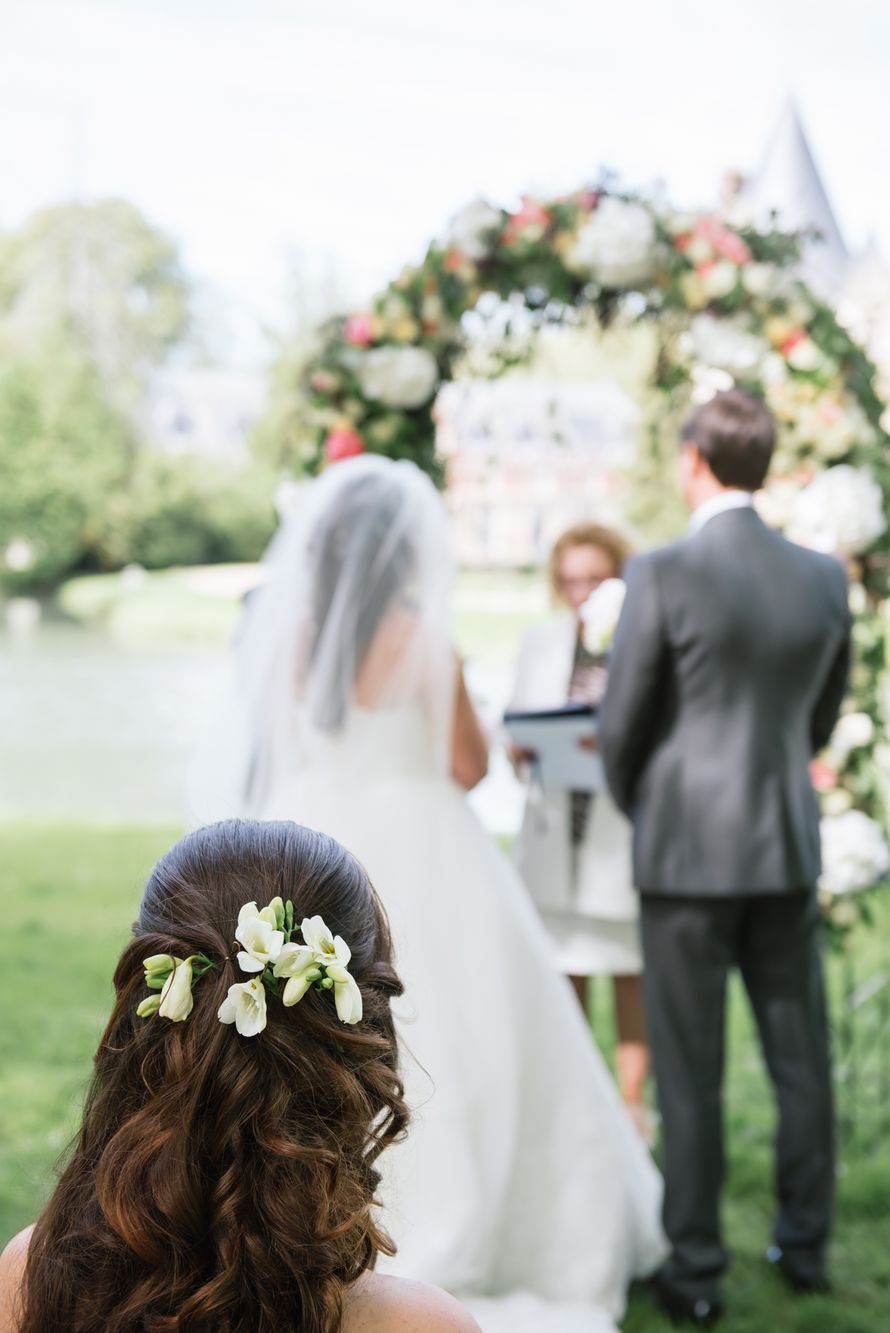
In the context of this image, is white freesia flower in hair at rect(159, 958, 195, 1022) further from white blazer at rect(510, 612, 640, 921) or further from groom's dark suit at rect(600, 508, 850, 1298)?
white blazer at rect(510, 612, 640, 921)

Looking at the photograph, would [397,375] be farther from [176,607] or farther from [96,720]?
[176,607]

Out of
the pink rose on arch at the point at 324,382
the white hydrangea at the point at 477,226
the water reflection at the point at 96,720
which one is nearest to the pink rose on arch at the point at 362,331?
the pink rose on arch at the point at 324,382

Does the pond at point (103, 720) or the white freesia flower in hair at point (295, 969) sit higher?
the white freesia flower in hair at point (295, 969)

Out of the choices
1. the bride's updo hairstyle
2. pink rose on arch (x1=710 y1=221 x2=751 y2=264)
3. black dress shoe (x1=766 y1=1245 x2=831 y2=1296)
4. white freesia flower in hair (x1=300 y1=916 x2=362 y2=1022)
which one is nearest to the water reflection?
pink rose on arch (x1=710 y1=221 x2=751 y2=264)

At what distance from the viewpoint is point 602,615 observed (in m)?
4.57

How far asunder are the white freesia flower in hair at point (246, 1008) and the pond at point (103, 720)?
1271cm

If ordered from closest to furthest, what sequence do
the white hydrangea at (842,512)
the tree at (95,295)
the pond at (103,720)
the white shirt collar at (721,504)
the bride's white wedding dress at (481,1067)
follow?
the bride's white wedding dress at (481,1067) < the white shirt collar at (721,504) < the white hydrangea at (842,512) < the pond at (103,720) < the tree at (95,295)

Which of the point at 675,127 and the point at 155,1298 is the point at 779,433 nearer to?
the point at 155,1298

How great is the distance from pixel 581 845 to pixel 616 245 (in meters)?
1.97

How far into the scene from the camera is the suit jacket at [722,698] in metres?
3.51

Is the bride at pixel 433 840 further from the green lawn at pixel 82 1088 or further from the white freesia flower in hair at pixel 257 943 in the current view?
the white freesia flower in hair at pixel 257 943

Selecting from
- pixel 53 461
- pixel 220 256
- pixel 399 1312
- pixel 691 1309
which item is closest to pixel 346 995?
pixel 399 1312

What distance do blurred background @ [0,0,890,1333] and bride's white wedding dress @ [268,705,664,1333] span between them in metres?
4.28

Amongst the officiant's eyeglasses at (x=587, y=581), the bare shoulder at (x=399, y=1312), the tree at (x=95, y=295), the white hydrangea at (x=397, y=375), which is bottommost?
the bare shoulder at (x=399, y=1312)
